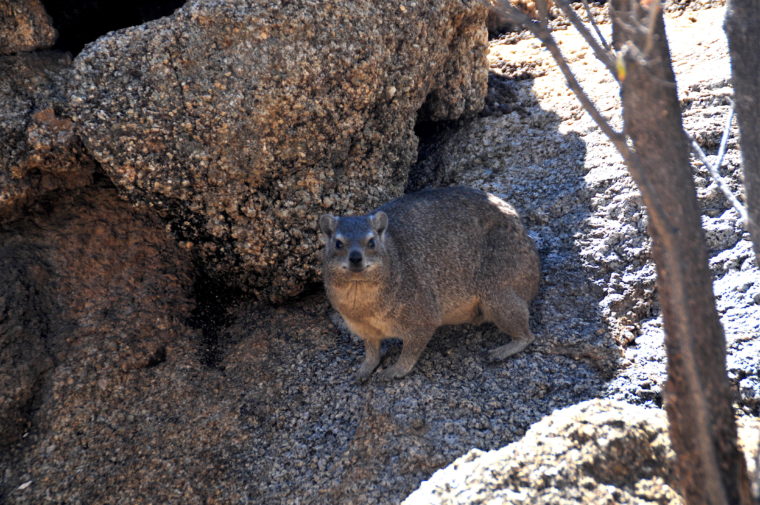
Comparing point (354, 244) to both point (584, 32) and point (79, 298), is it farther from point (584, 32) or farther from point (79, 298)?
point (584, 32)

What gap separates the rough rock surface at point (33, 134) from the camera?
5.29 meters

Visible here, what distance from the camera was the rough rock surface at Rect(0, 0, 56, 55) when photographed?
5.52 meters

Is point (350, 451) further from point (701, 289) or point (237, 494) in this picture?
point (701, 289)

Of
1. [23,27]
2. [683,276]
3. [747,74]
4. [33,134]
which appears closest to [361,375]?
[33,134]

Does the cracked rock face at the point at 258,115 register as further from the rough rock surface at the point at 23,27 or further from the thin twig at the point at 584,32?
the thin twig at the point at 584,32

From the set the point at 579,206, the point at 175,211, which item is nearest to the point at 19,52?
the point at 175,211

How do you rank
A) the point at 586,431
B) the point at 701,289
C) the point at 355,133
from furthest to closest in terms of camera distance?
the point at 355,133
the point at 586,431
the point at 701,289

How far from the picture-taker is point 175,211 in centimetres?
569

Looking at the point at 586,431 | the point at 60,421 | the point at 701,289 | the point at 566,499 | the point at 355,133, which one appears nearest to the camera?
the point at 701,289

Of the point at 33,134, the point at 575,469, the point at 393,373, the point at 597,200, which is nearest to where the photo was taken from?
the point at 575,469

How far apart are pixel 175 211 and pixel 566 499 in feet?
11.9

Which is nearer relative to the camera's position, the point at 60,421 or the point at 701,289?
the point at 701,289

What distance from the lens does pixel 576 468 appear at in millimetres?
3414

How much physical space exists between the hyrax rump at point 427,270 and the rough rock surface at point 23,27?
2529 mm
